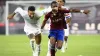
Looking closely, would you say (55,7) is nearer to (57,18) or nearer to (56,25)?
(57,18)

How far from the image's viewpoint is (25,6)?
3359cm

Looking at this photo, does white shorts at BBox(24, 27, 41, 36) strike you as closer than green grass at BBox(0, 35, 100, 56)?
Yes

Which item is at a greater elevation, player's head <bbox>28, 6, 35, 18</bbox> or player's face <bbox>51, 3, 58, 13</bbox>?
player's face <bbox>51, 3, 58, 13</bbox>

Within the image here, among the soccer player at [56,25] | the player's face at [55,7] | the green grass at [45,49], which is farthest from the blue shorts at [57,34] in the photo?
the green grass at [45,49]

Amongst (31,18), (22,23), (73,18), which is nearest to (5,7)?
(22,23)

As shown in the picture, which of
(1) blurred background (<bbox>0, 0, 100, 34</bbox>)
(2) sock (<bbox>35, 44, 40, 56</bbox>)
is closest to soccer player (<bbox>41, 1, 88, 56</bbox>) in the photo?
(2) sock (<bbox>35, 44, 40, 56</bbox>)

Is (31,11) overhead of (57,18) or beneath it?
overhead

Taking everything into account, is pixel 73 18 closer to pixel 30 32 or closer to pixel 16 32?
pixel 16 32

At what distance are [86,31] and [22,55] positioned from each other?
634 inches

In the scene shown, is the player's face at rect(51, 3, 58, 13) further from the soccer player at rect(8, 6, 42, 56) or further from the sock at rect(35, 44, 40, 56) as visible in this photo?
the sock at rect(35, 44, 40, 56)

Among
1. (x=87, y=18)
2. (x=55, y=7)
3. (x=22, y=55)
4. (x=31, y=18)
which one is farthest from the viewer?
(x=87, y=18)

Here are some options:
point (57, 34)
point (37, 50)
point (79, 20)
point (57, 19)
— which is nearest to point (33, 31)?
point (37, 50)

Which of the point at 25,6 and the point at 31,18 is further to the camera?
the point at 25,6

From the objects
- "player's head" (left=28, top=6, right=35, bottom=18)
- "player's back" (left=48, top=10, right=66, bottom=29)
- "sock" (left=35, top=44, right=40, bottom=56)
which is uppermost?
"player's head" (left=28, top=6, right=35, bottom=18)
